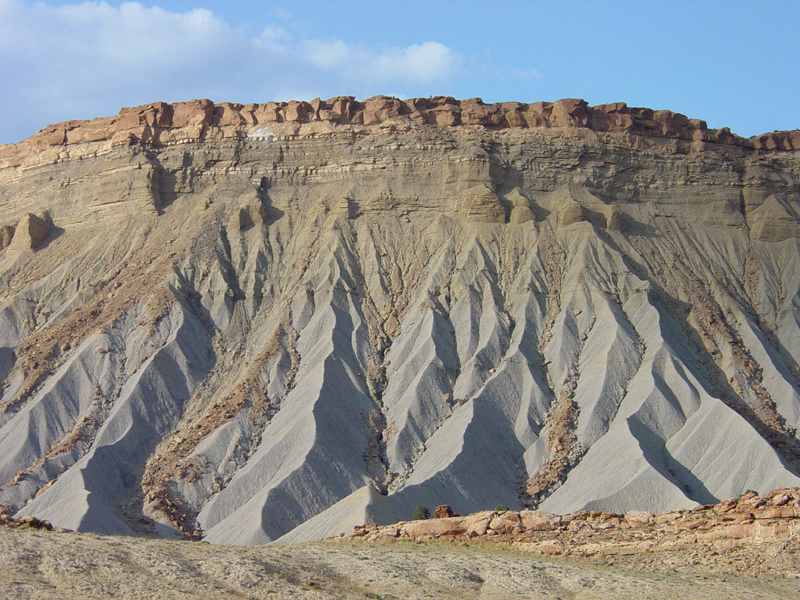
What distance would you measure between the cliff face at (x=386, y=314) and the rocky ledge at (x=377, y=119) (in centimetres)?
14

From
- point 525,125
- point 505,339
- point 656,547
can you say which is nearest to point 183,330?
point 505,339

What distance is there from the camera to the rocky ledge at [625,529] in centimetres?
3048

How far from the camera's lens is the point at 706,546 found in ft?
100

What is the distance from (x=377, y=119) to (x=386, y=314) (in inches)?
491

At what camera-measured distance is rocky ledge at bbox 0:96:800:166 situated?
80.2 meters

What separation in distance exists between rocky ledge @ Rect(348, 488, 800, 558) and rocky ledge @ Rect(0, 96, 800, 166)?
48.3m

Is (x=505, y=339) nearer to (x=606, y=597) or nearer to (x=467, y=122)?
(x=467, y=122)

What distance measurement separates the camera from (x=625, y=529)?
1264 inches

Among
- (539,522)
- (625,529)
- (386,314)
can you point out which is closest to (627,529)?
(625,529)

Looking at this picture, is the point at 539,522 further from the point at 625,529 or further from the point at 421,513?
the point at 421,513

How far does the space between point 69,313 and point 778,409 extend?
3313 cm

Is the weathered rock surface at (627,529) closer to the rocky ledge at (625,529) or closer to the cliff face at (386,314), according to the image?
the rocky ledge at (625,529)

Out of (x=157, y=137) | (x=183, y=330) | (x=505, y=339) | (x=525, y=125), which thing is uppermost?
(x=157, y=137)

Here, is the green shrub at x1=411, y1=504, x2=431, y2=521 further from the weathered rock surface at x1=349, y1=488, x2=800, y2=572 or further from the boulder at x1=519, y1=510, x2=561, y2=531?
the boulder at x1=519, y1=510, x2=561, y2=531
